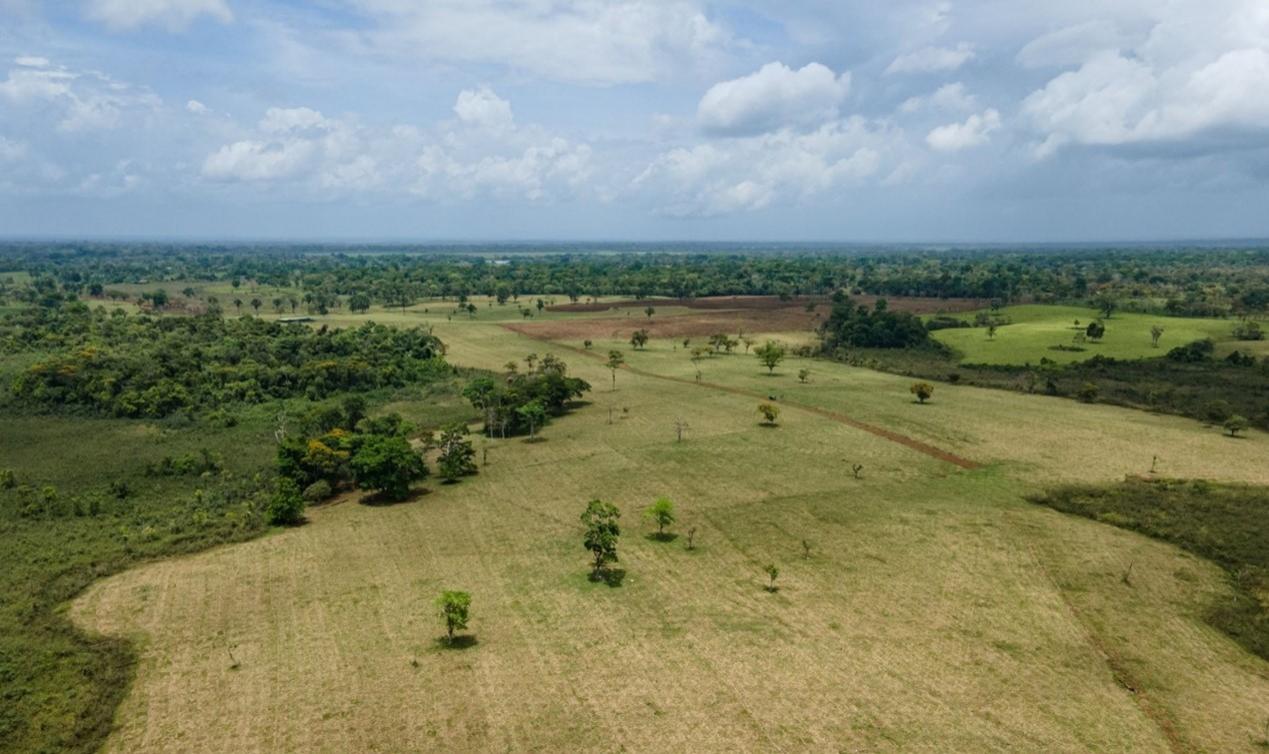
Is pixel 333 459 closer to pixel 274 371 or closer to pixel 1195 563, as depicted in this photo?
pixel 274 371

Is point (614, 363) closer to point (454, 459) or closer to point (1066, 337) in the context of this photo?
point (454, 459)

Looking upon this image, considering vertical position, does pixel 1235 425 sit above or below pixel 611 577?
above

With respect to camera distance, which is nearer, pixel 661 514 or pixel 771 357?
pixel 661 514

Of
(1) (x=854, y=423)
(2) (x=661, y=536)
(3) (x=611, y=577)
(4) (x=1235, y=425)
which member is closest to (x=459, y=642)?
(3) (x=611, y=577)

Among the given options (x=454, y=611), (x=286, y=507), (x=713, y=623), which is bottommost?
(x=713, y=623)

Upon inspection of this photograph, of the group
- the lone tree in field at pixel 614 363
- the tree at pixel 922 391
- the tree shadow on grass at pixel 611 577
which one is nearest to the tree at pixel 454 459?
the tree shadow on grass at pixel 611 577

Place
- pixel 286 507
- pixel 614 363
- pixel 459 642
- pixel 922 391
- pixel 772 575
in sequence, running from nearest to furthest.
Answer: pixel 459 642
pixel 772 575
pixel 286 507
pixel 922 391
pixel 614 363
